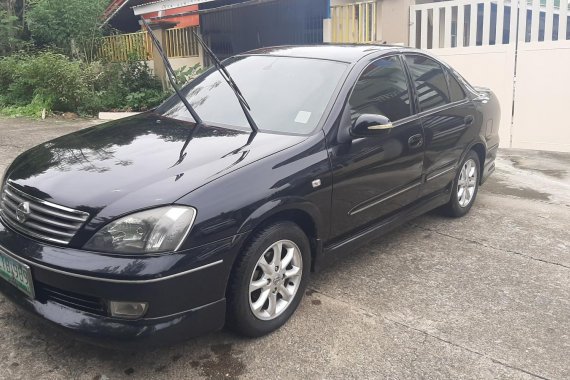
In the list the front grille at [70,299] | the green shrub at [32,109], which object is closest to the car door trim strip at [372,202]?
the front grille at [70,299]

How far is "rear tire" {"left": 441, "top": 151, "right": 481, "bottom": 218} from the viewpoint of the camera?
16.7 ft

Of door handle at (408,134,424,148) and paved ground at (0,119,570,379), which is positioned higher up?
door handle at (408,134,424,148)

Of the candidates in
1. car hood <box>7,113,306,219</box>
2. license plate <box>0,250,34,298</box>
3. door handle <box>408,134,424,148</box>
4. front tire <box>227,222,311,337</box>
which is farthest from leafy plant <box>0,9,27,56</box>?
front tire <box>227,222,311,337</box>

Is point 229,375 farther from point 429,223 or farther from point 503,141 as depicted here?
point 503,141

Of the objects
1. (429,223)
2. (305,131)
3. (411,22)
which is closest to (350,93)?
(305,131)

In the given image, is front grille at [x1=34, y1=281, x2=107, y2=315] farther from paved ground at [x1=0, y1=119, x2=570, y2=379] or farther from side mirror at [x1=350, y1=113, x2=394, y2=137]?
side mirror at [x1=350, y1=113, x2=394, y2=137]

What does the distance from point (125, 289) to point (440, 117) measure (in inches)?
122

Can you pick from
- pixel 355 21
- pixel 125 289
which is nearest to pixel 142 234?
pixel 125 289

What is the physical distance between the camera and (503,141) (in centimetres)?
897

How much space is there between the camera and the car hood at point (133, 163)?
2688 millimetres

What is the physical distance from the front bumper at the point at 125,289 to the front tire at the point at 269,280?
0.53 feet

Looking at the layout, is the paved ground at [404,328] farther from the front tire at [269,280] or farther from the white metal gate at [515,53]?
the white metal gate at [515,53]

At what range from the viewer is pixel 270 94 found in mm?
3852

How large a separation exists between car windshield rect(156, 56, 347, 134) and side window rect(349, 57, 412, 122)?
0.61ft
